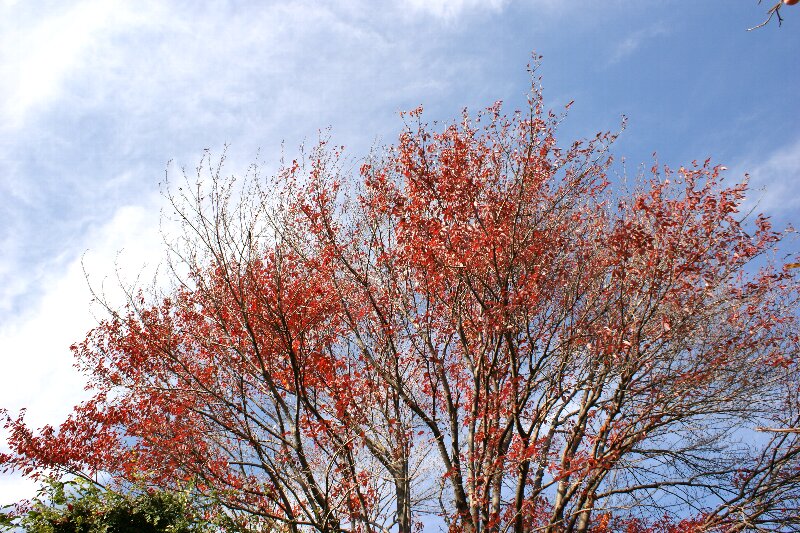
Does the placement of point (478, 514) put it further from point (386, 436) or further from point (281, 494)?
point (281, 494)

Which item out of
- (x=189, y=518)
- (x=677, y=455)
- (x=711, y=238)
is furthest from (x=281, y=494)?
(x=711, y=238)

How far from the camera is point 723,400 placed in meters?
11.5

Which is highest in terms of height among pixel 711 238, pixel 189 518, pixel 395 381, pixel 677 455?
pixel 711 238

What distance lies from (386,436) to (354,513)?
161 cm

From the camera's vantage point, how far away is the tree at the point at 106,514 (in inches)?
344

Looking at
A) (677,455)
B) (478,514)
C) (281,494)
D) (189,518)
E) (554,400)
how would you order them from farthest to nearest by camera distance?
(677,455) → (554,400) → (478,514) → (281,494) → (189,518)

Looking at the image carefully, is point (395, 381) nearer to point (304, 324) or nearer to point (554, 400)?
point (304, 324)

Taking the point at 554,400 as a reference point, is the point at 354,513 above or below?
below

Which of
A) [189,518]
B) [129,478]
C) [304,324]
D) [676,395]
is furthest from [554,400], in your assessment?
[129,478]

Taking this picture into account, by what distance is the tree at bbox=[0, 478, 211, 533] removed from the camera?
8.73 m

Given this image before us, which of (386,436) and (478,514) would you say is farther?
(386,436)

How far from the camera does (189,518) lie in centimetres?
→ 929

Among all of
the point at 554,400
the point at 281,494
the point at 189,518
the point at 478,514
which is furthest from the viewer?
the point at 554,400

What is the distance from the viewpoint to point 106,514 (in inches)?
354
